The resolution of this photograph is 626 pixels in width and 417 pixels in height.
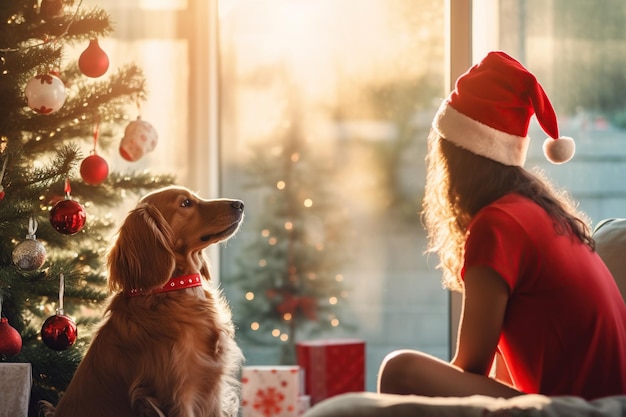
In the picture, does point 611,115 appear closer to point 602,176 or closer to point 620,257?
point 602,176

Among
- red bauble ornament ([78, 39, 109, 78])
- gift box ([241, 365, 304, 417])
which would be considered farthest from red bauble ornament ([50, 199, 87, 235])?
gift box ([241, 365, 304, 417])

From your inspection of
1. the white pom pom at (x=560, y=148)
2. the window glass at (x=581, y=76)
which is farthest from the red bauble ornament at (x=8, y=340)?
the window glass at (x=581, y=76)

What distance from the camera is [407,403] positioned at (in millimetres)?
1062

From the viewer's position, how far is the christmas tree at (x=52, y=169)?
2.34m

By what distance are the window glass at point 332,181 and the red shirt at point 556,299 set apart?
1.80m

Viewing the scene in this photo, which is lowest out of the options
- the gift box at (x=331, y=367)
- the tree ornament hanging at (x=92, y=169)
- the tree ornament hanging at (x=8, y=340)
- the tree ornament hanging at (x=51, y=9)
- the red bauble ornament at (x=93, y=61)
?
the gift box at (x=331, y=367)

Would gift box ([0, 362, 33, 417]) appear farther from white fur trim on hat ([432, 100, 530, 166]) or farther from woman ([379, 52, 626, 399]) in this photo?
white fur trim on hat ([432, 100, 530, 166])

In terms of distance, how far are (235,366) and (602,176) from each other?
1874mm

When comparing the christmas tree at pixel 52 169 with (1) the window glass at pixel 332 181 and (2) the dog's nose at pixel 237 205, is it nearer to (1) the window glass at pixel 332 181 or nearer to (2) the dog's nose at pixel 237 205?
(2) the dog's nose at pixel 237 205

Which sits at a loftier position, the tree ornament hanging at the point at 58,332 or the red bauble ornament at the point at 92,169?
the red bauble ornament at the point at 92,169

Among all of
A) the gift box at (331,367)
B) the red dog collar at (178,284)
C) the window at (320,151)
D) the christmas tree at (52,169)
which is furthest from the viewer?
the window at (320,151)

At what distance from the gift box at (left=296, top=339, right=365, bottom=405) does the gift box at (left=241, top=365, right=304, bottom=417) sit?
0.43 meters

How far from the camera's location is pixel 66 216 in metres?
2.23

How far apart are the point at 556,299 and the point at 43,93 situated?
1509 mm
